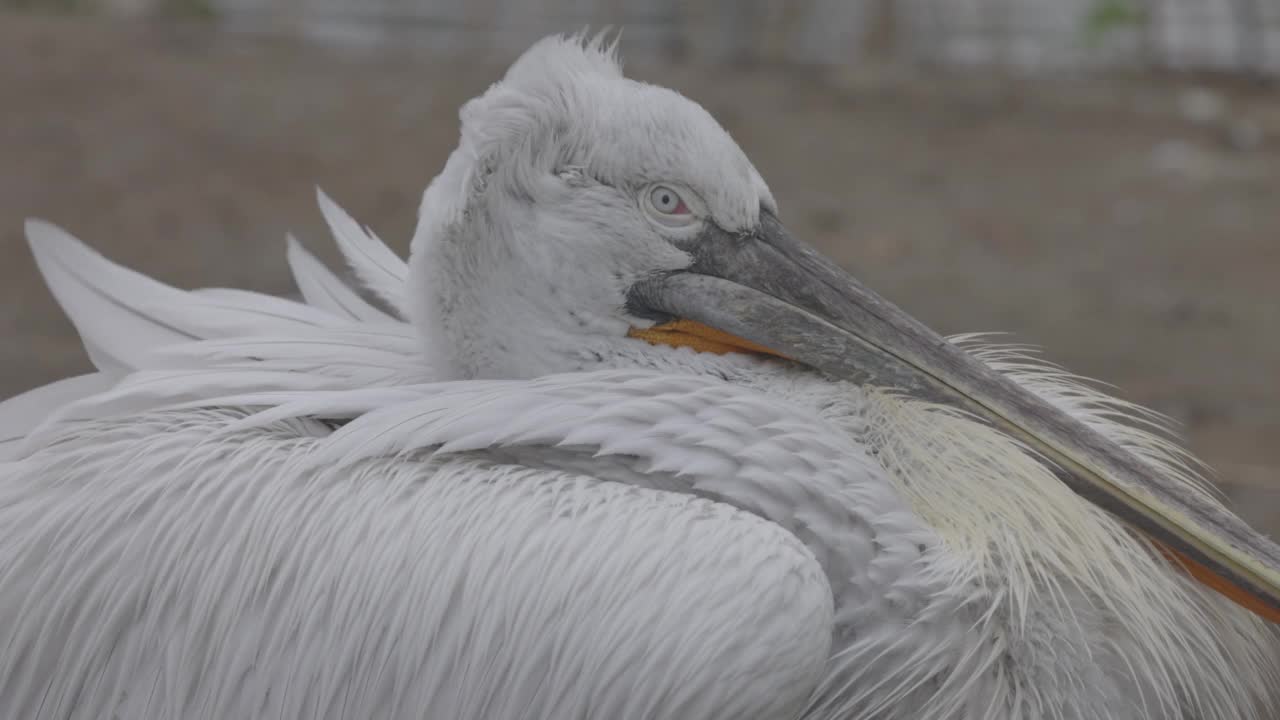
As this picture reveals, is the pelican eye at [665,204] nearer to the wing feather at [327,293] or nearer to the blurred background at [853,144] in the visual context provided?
the wing feather at [327,293]

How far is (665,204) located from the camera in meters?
2.30

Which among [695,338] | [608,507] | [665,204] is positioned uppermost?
[665,204]

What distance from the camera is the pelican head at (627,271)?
227 centimetres

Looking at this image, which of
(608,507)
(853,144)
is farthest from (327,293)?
(853,144)

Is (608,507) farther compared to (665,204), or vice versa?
(665,204)

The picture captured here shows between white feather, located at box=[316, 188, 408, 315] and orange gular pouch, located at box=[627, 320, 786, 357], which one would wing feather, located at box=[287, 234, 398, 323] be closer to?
white feather, located at box=[316, 188, 408, 315]

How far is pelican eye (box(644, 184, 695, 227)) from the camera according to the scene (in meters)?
2.29

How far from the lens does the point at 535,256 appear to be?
2281 millimetres

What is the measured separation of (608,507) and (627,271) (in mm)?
405

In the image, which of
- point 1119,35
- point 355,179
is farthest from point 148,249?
point 1119,35

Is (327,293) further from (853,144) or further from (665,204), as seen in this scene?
(853,144)

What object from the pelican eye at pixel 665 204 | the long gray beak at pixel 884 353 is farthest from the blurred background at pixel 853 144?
the pelican eye at pixel 665 204

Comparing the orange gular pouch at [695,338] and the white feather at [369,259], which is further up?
the orange gular pouch at [695,338]

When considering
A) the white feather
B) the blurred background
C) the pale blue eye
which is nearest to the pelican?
the pale blue eye
